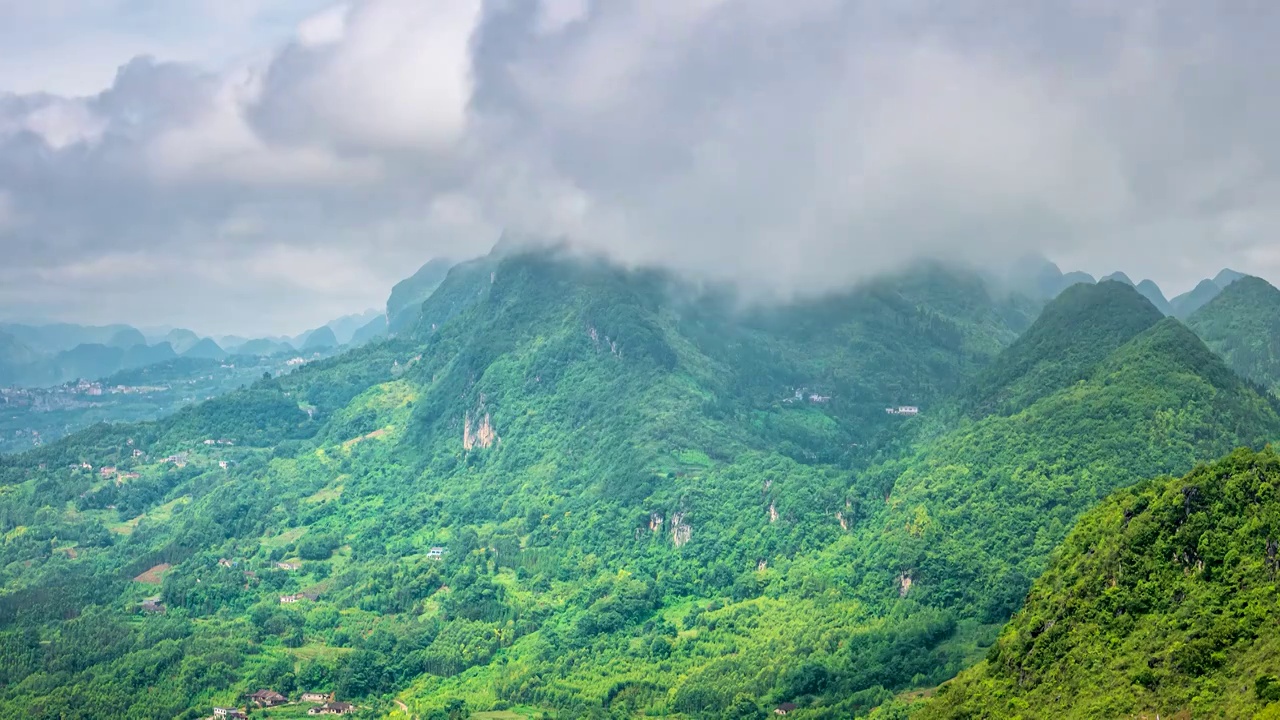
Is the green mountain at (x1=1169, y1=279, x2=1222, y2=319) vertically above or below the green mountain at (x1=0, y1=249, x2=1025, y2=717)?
above

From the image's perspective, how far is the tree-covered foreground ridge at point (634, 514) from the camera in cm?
7531

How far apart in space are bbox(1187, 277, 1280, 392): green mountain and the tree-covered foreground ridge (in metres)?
18.2

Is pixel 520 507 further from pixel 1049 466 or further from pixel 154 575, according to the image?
pixel 1049 466

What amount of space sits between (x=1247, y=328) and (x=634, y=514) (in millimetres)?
67707

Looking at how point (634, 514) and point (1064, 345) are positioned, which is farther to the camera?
point (1064, 345)

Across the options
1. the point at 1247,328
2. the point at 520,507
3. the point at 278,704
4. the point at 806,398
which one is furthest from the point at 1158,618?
the point at 806,398

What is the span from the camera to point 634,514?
104 metres

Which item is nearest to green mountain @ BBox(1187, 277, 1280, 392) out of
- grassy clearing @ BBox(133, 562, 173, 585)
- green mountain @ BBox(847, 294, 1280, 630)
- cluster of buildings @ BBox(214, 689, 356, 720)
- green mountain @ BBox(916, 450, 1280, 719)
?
green mountain @ BBox(847, 294, 1280, 630)

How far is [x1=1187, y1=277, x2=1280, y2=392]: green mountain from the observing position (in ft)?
388

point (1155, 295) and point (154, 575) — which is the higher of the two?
point (1155, 295)

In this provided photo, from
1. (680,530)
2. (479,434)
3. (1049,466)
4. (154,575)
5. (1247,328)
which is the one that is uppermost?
(1247,328)

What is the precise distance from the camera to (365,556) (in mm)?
111125

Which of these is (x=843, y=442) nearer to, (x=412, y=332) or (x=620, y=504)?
(x=620, y=504)

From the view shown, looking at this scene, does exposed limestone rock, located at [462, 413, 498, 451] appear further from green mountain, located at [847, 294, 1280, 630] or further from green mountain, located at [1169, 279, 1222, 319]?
green mountain, located at [1169, 279, 1222, 319]
